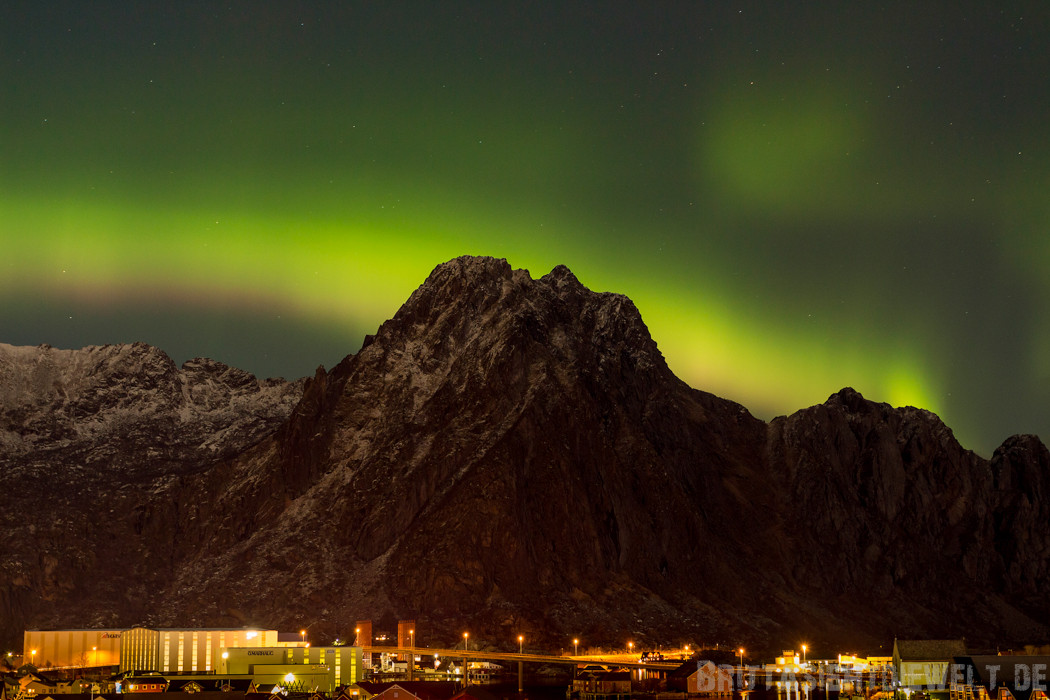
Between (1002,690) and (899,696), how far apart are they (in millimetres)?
24057

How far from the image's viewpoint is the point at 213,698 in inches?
7534

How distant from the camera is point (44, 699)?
192 m

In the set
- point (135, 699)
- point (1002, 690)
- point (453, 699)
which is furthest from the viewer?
point (135, 699)

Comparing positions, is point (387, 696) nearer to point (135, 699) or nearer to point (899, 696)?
point (135, 699)

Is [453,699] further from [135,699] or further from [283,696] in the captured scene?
[135,699]

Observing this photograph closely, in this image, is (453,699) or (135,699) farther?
(135,699)

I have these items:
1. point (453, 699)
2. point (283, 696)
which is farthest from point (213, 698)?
point (453, 699)

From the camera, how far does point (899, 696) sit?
191m

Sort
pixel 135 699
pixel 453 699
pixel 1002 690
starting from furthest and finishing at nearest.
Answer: pixel 135 699
pixel 453 699
pixel 1002 690

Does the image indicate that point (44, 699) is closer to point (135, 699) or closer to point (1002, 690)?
point (135, 699)

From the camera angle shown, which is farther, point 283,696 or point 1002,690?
point 283,696

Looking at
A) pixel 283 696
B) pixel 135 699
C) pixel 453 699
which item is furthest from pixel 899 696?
pixel 135 699

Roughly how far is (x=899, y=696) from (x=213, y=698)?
3229 inches

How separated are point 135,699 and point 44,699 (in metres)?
10.9
